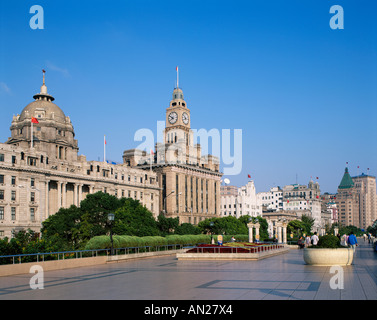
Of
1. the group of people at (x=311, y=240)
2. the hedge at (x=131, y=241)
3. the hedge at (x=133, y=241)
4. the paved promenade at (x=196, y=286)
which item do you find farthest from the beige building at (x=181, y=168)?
the paved promenade at (x=196, y=286)

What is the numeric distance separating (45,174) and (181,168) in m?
55.1

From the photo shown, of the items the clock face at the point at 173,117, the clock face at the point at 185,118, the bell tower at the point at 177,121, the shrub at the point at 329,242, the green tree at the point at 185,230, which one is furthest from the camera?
the clock face at the point at 185,118

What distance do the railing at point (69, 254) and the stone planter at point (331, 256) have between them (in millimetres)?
15915

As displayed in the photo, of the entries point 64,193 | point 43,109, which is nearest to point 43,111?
point 43,109

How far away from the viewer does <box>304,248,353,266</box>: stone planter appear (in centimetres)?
2753

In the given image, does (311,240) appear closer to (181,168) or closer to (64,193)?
(64,193)

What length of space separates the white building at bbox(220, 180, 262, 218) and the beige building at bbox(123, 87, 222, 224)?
12.2 m

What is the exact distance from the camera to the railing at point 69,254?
88.8ft

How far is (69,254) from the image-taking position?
33938 millimetres

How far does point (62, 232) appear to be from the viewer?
61.6m

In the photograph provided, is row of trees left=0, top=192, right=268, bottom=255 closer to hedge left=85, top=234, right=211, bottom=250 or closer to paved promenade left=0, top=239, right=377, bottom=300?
hedge left=85, top=234, right=211, bottom=250

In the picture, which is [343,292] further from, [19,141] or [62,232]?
[19,141]

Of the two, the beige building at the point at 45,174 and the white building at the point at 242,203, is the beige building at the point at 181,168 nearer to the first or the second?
the white building at the point at 242,203
